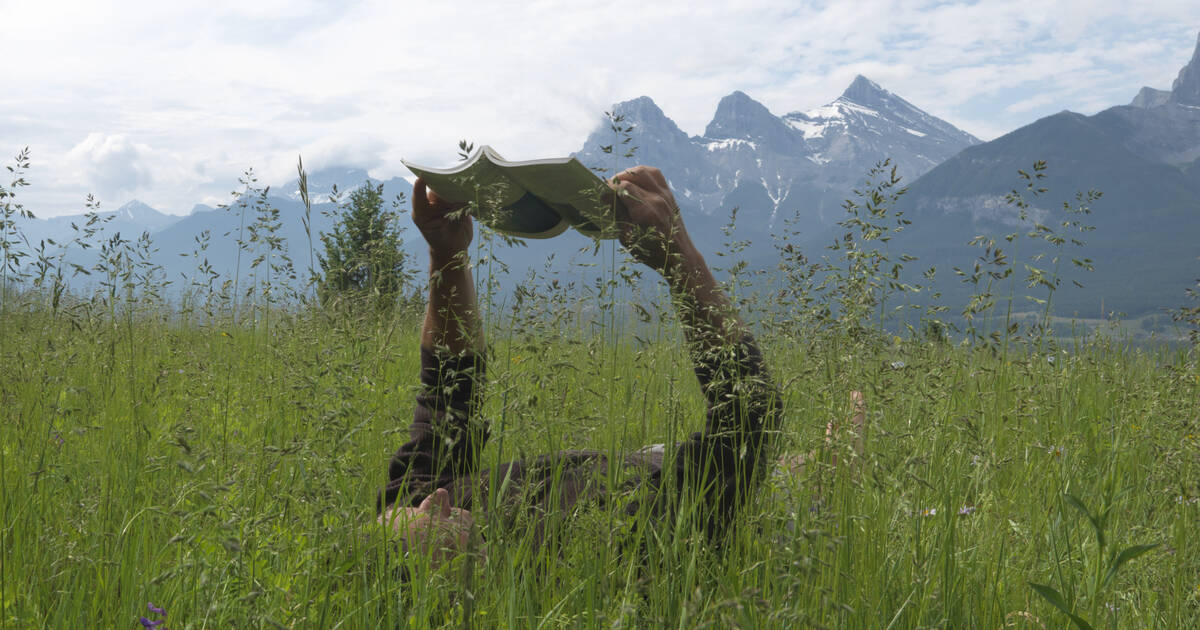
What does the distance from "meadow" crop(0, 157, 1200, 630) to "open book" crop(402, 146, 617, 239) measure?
123 mm

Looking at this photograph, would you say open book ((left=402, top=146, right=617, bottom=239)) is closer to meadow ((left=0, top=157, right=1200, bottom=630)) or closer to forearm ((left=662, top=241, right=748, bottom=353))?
meadow ((left=0, top=157, right=1200, bottom=630))

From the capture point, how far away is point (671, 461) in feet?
5.49

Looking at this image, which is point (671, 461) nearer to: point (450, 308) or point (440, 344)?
point (440, 344)

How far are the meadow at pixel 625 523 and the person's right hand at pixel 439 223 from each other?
15.2 inches

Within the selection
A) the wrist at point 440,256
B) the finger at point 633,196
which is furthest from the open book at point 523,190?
the wrist at point 440,256

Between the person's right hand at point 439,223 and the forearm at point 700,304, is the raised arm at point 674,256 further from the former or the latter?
the person's right hand at point 439,223

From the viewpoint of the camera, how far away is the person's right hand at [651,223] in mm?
1978

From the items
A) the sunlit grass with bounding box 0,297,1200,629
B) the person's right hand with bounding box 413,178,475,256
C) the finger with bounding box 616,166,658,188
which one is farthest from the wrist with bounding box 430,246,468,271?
the finger with bounding box 616,166,658,188

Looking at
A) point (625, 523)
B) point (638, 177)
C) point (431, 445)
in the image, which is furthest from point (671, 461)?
point (431, 445)

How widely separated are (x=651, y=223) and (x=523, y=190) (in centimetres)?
38

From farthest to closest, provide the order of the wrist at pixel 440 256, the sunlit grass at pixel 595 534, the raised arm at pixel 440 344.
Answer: the wrist at pixel 440 256 < the raised arm at pixel 440 344 < the sunlit grass at pixel 595 534

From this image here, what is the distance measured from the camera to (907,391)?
80.4 inches

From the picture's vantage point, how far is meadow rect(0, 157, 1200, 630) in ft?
4.66

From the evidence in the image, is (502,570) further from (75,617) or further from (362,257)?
(362,257)
